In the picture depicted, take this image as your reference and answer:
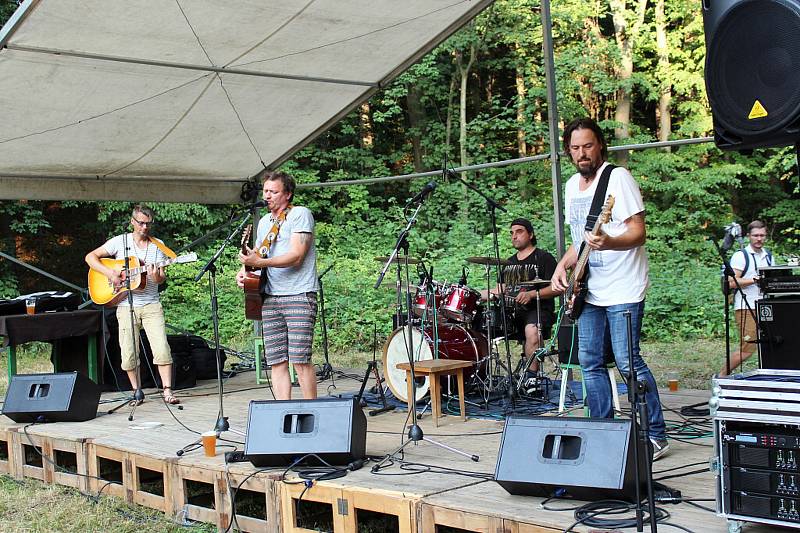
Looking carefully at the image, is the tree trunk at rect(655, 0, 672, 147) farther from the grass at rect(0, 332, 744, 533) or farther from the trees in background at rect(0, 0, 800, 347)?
the grass at rect(0, 332, 744, 533)

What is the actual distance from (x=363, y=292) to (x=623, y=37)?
6.55m

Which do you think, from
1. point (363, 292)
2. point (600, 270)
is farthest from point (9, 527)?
point (363, 292)

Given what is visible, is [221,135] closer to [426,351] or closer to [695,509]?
[426,351]

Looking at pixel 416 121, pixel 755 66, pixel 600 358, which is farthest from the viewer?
pixel 416 121

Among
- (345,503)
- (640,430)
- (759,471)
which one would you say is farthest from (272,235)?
(759,471)

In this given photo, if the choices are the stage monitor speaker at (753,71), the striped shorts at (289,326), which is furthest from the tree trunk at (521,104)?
the stage monitor speaker at (753,71)

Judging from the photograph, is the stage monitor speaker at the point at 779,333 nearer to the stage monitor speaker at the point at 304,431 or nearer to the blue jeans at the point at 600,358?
the blue jeans at the point at 600,358

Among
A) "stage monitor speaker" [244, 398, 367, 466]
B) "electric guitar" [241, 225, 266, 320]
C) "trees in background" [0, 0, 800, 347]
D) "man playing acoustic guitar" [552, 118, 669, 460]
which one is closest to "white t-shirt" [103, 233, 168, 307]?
"electric guitar" [241, 225, 266, 320]

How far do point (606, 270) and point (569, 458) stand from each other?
3.20ft

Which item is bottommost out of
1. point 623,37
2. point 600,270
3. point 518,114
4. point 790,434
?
point 790,434

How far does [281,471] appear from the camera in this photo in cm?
396

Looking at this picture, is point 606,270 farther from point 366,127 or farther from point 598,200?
point 366,127

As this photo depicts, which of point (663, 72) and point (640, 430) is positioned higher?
point (663, 72)

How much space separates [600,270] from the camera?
3.82 meters
